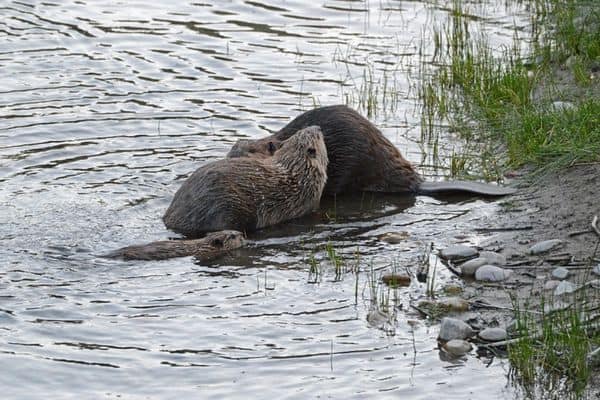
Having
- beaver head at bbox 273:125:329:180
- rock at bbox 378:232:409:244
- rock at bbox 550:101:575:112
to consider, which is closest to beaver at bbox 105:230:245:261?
rock at bbox 378:232:409:244

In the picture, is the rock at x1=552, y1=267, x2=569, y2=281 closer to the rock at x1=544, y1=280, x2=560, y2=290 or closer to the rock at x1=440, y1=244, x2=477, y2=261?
the rock at x1=544, y1=280, x2=560, y2=290

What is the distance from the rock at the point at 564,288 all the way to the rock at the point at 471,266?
1.77 ft

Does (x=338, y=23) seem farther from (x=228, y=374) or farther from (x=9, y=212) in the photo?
(x=228, y=374)

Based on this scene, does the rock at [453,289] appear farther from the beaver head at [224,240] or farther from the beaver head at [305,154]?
the beaver head at [305,154]

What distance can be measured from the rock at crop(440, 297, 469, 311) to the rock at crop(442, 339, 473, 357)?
0.37 m

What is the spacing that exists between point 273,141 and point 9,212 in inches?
72.0

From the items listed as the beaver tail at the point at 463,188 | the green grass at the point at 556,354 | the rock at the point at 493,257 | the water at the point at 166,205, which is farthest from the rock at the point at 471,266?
the beaver tail at the point at 463,188

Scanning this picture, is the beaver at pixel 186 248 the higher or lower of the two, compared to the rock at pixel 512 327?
higher

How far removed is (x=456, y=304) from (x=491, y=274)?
1.32 ft

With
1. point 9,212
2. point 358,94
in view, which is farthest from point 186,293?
point 358,94

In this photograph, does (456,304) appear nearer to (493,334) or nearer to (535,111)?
(493,334)

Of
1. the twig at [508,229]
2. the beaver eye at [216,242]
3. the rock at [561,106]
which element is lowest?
the beaver eye at [216,242]

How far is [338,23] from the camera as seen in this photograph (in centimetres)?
1139

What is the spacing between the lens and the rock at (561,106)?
25.1ft
